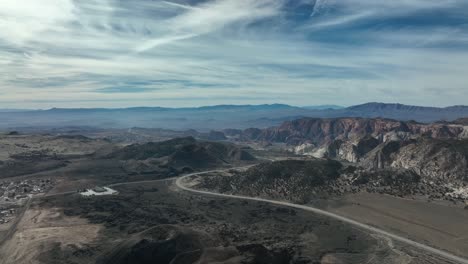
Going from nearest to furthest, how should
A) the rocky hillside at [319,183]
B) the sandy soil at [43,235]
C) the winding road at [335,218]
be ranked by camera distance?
the winding road at [335,218] → the sandy soil at [43,235] → the rocky hillside at [319,183]

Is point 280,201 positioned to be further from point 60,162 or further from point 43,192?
point 60,162

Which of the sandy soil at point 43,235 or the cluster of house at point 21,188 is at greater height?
the sandy soil at point 43,235

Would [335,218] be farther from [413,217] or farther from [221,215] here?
[221,215]

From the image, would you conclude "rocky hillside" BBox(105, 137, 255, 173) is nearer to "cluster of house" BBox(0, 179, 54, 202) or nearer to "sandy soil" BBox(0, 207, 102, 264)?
"cluster of house" BBox(0, 179, 54, 202)

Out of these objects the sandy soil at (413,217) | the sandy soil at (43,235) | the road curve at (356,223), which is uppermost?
the sandy soil at (413,217)

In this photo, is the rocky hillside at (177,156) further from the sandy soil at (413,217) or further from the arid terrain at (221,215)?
the sandy soil at (413,217)

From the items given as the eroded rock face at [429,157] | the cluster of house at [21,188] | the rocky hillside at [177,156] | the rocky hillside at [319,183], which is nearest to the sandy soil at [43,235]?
the cluster of house at [21,188]

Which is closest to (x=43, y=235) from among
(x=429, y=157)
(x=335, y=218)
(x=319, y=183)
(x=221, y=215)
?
(x=221, y=215)

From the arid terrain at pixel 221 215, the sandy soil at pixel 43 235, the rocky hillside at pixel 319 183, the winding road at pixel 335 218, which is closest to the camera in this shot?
the arid terrain at pixel 221 215
